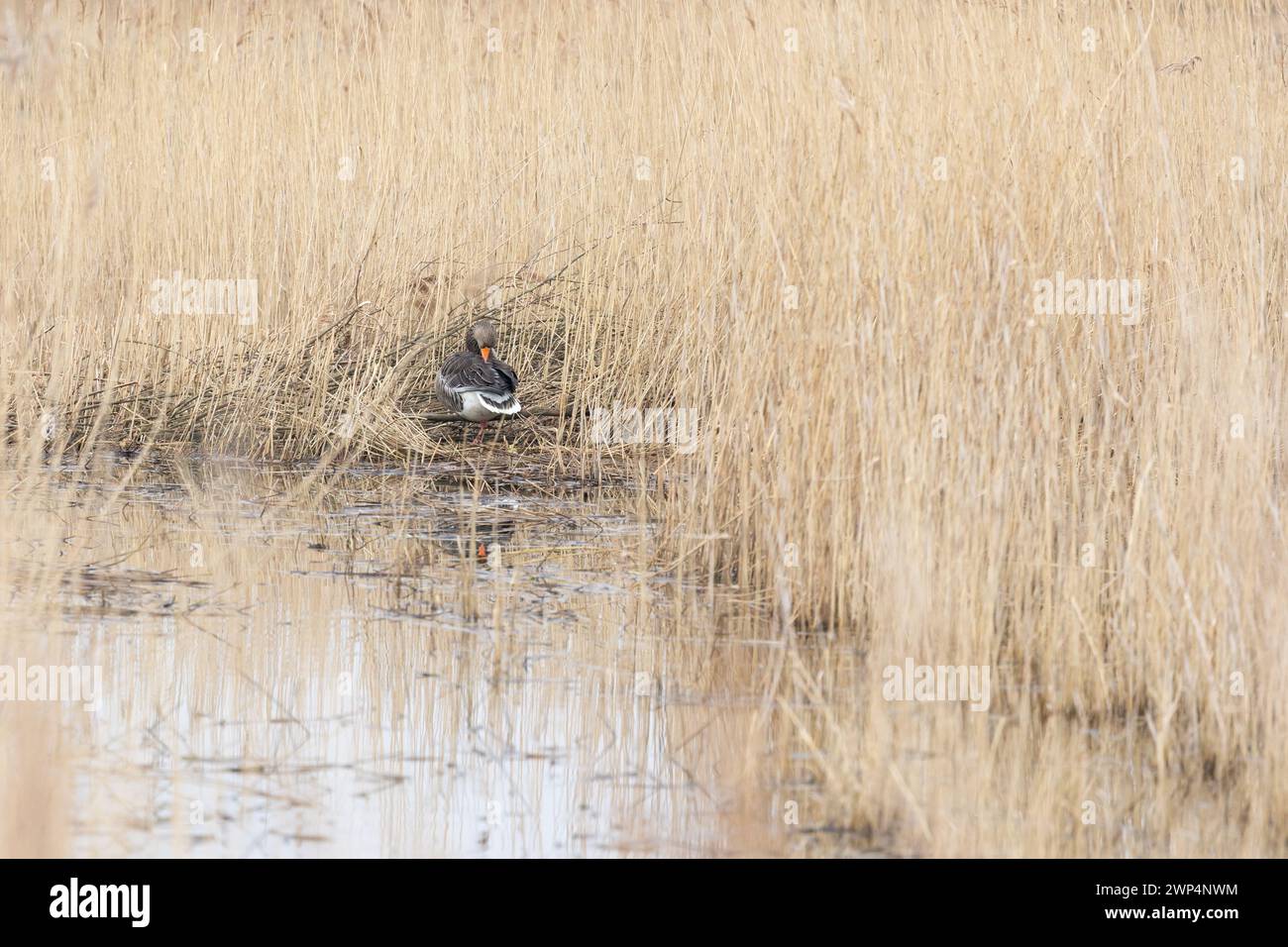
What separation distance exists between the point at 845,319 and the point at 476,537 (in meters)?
1.48

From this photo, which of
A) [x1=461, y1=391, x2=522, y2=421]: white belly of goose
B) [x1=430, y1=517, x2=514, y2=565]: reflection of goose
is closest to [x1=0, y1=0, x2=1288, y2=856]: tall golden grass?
[x1=461, y1=391, x2=522, y2=421]: white belly of goose

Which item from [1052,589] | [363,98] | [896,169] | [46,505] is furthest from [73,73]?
[1052,589]

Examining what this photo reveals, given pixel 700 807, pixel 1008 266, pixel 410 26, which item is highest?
pixel 410 26

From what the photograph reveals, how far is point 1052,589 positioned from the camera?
369 cm

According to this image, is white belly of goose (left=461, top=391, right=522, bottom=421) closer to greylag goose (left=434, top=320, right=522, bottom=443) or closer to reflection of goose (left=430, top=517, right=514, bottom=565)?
greylag goose (left=434, top=320, right=522, bottom=443)

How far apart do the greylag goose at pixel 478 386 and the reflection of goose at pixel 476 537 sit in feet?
2.70

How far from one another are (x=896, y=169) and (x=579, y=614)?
1437 mm

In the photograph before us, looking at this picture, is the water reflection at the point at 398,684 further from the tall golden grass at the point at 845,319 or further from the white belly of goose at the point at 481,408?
the white belly of goose at the point at 481,408

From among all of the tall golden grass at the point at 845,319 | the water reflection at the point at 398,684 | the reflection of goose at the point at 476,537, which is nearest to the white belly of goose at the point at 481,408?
the tall golden grass at the point at 845,319

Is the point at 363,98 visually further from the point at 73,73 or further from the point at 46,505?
the point at 46,505

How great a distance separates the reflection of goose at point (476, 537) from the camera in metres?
4.61

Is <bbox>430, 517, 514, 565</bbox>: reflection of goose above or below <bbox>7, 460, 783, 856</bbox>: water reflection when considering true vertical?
above

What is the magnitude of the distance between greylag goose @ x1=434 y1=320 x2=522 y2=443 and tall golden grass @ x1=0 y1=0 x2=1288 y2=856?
240mm

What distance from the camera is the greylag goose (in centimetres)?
580
